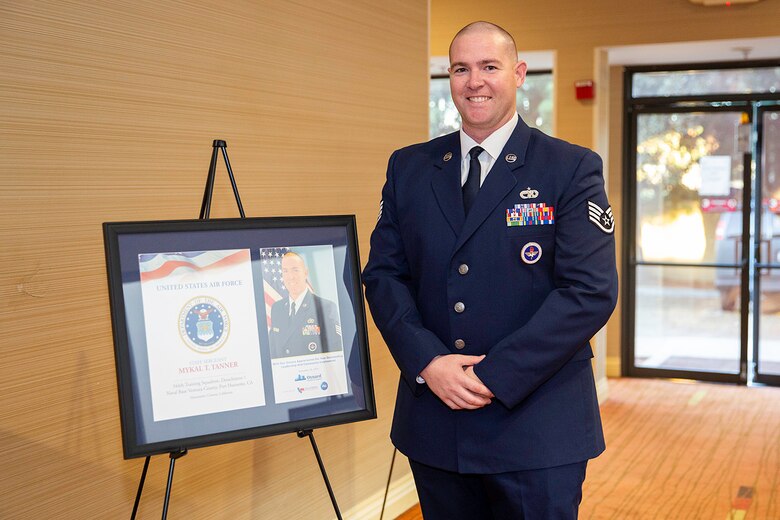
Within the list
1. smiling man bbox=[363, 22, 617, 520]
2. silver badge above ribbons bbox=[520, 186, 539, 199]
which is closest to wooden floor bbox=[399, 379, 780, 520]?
smiling man bbox=[363, 22, 617, 520]

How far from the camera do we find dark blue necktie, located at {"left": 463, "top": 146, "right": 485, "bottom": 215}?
2.20 m

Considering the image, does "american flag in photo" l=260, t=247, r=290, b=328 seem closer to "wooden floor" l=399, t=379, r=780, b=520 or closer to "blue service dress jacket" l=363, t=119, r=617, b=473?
"blue service dress jacket" l=363, t=119, r=617, b=473

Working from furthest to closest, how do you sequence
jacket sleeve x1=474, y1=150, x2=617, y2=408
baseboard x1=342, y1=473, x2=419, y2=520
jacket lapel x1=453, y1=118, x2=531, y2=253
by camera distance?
1. baseboard x1=342, y1=473, x2=419, y2=520
2. jacket lapel x1=453, y1=118, x2=531, y2=253
3. jacket sleeve x1=474, y1=150, x2=617, y2=408

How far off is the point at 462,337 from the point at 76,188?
1.09m

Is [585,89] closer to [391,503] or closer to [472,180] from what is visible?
[391,503]

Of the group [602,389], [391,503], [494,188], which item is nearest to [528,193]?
[494,188]

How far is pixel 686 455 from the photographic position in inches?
206

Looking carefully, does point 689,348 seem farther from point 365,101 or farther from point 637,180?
point 365,101

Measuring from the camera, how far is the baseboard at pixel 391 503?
379 cm

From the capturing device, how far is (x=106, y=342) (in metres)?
2.50

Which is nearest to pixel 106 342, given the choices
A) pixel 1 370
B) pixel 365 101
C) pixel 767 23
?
pixel 1 370

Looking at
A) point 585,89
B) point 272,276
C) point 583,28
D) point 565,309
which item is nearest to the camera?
point 565,309

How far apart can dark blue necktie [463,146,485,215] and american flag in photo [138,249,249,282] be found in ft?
1.90

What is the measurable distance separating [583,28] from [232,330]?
480 centimetres
